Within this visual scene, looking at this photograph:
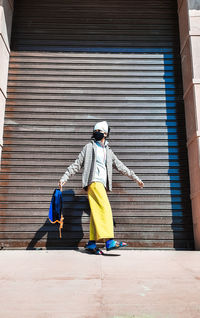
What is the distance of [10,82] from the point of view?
648 centimetres

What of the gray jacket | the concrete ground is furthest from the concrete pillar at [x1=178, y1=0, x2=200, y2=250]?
the concrete ground

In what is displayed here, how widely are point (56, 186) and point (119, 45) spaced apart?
3228 millimetres

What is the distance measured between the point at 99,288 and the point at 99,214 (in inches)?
82.1

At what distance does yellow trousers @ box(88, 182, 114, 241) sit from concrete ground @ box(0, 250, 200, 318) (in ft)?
1.97

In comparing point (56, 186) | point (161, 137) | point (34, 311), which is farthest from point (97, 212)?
point (34, 311)

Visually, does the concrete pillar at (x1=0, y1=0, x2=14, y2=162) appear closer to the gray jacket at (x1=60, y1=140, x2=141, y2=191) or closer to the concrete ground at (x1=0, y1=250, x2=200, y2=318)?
the gray jacket at (x1=60, y1=140, x2=141, y2=191)

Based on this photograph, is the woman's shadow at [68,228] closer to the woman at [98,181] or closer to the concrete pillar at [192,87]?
the woman at [98,181]

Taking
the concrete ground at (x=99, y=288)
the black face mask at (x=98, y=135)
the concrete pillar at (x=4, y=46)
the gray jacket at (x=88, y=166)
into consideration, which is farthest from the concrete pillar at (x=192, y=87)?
the concrete pillar at (x=4, y=46)

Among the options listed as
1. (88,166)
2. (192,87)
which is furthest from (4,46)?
(192,87)

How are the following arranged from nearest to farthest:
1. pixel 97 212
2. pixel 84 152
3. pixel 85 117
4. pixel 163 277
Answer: pixel 163 277, pixel 97 212, pixel 84 152, pixel 85 117

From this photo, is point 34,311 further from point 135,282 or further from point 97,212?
point 97,212

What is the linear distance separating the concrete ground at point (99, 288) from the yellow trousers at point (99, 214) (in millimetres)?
599

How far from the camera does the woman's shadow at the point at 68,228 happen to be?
5.59 m

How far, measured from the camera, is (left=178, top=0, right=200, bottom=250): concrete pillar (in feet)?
18.2
